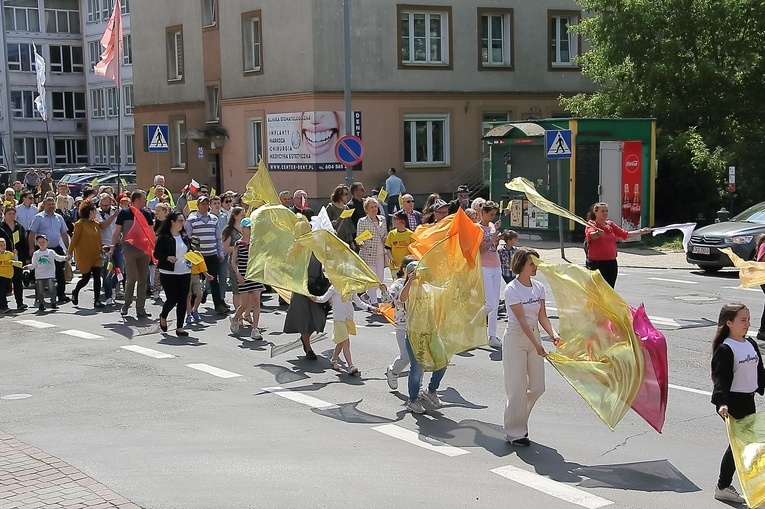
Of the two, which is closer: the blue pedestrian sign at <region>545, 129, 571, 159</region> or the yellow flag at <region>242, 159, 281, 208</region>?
the yellow flag at <region>242, 159, 281, 208</region>

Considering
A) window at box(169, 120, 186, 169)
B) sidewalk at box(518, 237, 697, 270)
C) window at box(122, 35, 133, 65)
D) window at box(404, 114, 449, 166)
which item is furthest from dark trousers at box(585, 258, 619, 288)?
window at box(122, 35, 133, 65)

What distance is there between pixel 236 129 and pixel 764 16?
18.9m

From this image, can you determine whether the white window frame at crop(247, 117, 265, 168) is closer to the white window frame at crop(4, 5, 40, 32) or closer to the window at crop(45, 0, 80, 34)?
the window at crop(45, 0, 80, 34)

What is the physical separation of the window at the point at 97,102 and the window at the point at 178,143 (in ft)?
85.8

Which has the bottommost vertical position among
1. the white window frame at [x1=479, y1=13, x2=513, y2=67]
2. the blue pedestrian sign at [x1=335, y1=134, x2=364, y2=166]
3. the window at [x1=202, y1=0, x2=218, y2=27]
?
the blue pedestrian sign at [x1=335, y1=134, x2=364, y2=166]

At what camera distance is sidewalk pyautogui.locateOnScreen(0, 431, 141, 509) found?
22.8ft

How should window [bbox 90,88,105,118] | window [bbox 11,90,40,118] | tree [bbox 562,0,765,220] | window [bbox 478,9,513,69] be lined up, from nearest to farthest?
tree [bbox 562,0,765,220] < window [bbox 478,9,513,69] < window [bbox 90,88,105,118] < window [bbox 11,90,40,118]

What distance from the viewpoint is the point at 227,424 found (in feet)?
30.5

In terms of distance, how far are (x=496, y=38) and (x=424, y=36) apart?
305cm

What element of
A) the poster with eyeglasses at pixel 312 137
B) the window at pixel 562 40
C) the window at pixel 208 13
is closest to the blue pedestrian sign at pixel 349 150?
the poster with eyeglasses at pixel 312 137

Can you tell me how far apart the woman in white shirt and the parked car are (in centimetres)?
1203

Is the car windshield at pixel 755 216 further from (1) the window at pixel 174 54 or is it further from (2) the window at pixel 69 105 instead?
(2) the window at pixel 69 105

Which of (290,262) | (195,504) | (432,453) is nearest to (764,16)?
(290,262)

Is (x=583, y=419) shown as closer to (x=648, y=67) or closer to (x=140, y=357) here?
(x=140, y=357)
